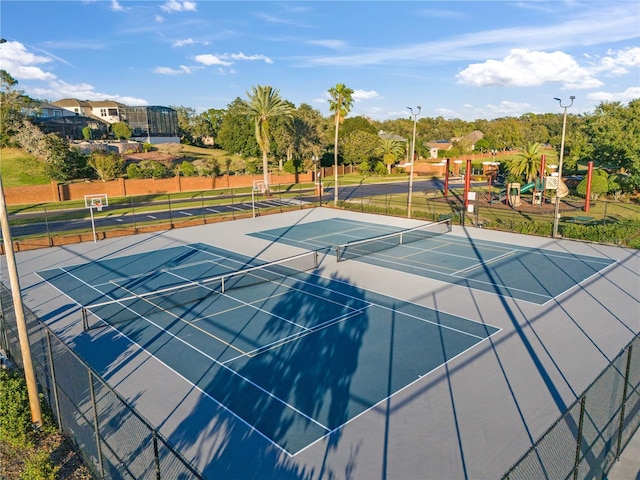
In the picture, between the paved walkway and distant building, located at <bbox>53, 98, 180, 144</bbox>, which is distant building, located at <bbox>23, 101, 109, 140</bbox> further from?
the paved walkway

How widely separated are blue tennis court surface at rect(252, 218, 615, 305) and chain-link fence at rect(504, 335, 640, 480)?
8.38 m

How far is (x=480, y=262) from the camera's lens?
25.3m

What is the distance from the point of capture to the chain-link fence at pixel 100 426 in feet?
30.2

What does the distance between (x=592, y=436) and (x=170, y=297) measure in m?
15.5

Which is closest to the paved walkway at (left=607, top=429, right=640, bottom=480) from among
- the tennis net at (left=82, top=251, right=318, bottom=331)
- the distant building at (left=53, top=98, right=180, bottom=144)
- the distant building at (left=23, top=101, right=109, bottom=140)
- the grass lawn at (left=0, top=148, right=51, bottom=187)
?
the tennis net at (left=82, top=251, right=318, bottom=331)

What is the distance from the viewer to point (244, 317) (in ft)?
58.3

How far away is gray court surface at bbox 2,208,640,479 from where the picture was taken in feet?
32.3

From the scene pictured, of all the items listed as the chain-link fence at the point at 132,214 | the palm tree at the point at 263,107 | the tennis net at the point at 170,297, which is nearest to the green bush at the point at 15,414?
the tennis net at the point at 170,297

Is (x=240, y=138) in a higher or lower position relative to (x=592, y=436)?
higher

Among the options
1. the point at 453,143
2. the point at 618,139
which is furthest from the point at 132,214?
the point at 453,143

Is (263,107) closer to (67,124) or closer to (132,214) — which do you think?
(132,214)

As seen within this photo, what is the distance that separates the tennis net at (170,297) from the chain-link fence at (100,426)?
3395 millimetres

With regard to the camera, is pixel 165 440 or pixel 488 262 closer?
pixel 165 440

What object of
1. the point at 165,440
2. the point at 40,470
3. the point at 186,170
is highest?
the point at 186,170
